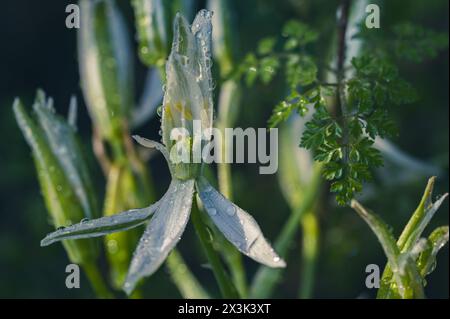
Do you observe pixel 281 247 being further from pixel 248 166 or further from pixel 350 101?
pixel 248 166

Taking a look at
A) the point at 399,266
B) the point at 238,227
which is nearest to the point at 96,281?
the point at 238,227

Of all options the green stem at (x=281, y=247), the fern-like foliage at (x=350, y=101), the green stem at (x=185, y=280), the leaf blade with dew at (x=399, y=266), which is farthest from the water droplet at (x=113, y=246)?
the leaf blade with dew at (x=399, y=266)

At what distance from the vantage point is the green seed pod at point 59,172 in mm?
1068

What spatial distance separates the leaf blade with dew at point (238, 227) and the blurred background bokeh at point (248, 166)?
1.90 ft

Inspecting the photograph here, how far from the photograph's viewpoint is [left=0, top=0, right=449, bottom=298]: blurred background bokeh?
1.47 meters

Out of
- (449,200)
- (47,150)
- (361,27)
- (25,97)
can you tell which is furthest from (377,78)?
(25,97)

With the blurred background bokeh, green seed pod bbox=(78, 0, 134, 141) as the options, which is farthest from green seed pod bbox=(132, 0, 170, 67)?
the blurred background bokeh

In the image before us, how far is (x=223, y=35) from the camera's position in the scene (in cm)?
129

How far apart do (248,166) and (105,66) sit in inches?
21.1

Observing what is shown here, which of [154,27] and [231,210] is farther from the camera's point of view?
[154,27]

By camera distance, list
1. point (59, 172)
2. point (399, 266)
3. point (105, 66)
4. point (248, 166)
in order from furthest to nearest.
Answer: point (248, 166) → point (105, 66) → point (59, 172) → point (399, 266)

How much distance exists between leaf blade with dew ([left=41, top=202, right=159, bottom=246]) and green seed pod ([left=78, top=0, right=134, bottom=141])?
0.46m

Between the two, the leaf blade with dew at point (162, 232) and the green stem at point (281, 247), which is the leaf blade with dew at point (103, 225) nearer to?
the leaf blade with dew at point (162, 232)

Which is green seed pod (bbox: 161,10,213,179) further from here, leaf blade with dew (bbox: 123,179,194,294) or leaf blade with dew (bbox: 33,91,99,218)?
leaf blade with dew (bbox: 33,91,99,218)
